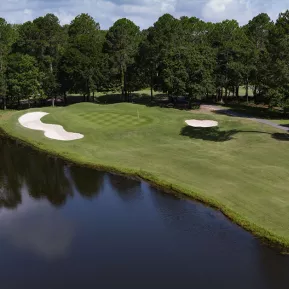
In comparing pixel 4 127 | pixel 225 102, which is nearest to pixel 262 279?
pixel 4 127

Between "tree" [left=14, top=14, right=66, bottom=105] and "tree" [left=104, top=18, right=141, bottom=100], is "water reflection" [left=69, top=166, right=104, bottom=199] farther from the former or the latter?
"tree" [left=104, top=18, right=141, bottom=100]

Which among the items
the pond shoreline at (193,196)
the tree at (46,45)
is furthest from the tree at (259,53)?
the tree at (46,45)

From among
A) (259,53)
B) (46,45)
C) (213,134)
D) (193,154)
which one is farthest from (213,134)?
(46,45)

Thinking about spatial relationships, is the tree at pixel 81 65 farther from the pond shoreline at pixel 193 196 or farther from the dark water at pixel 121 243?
the dark water at pixel 121 243

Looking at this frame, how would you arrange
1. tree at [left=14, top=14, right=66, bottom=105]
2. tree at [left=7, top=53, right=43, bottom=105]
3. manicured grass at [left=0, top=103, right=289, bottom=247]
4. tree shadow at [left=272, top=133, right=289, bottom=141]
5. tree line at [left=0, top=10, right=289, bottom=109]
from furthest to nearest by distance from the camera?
tree at [left=14, top=14, right=66, bottom=105] < tree at [left=7, top=53, right=43, bottom=105] < tree line at [left=0, top=10, right=289, bottom=109] < tree shadow at [left=272, top=133, right=289, bottom=141] < manicured grass at [left=0, top=103, right=289, bottom=247]

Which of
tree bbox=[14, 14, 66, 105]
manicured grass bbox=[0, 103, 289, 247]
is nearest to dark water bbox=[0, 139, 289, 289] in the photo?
manicured grass bbox=[0, 103, 289, 247]
